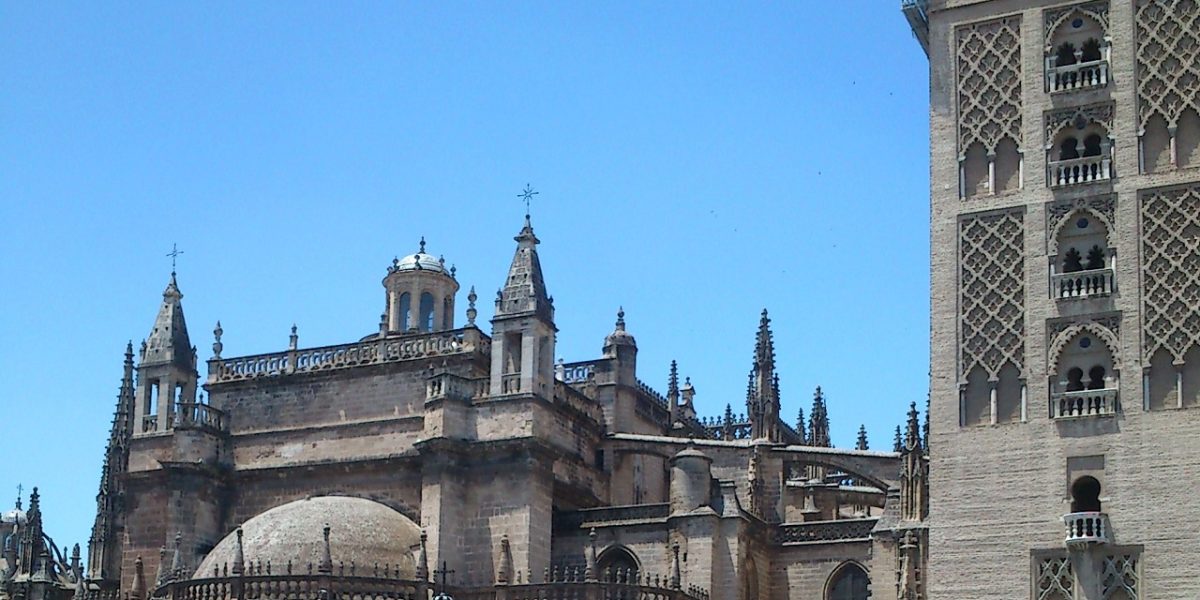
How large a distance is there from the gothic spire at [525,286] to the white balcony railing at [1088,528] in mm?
15061

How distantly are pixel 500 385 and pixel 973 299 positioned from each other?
1276 cm

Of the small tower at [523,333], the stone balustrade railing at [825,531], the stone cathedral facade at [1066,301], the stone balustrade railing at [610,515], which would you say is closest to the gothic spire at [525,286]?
the small tower at [523,333]

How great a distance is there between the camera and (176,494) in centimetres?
4912

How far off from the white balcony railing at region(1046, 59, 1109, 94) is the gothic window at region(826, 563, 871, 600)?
1230cm

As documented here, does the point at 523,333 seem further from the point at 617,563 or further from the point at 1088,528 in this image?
the point at 1088,528

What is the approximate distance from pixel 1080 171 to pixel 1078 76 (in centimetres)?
212

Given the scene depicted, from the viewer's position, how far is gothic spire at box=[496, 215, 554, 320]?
4653 cm

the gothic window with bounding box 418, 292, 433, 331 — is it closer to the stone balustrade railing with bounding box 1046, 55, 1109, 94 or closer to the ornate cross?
the ornate cross

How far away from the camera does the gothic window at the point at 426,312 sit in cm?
5272

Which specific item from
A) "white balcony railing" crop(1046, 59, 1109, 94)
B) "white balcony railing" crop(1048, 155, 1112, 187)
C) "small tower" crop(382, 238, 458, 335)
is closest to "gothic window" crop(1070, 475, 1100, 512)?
"white balcony railing" crop(1048, 155, 1112, 187)

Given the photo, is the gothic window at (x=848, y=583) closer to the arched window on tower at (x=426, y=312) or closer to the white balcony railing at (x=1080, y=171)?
the white balcony railing at (x=1080, y=171)

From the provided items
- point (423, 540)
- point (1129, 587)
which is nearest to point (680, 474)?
point (423, 540)

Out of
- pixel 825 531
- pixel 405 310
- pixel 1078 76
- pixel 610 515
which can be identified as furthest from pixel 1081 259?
pixel 405 310

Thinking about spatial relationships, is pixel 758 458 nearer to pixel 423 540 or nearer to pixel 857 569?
pixel 857 569
